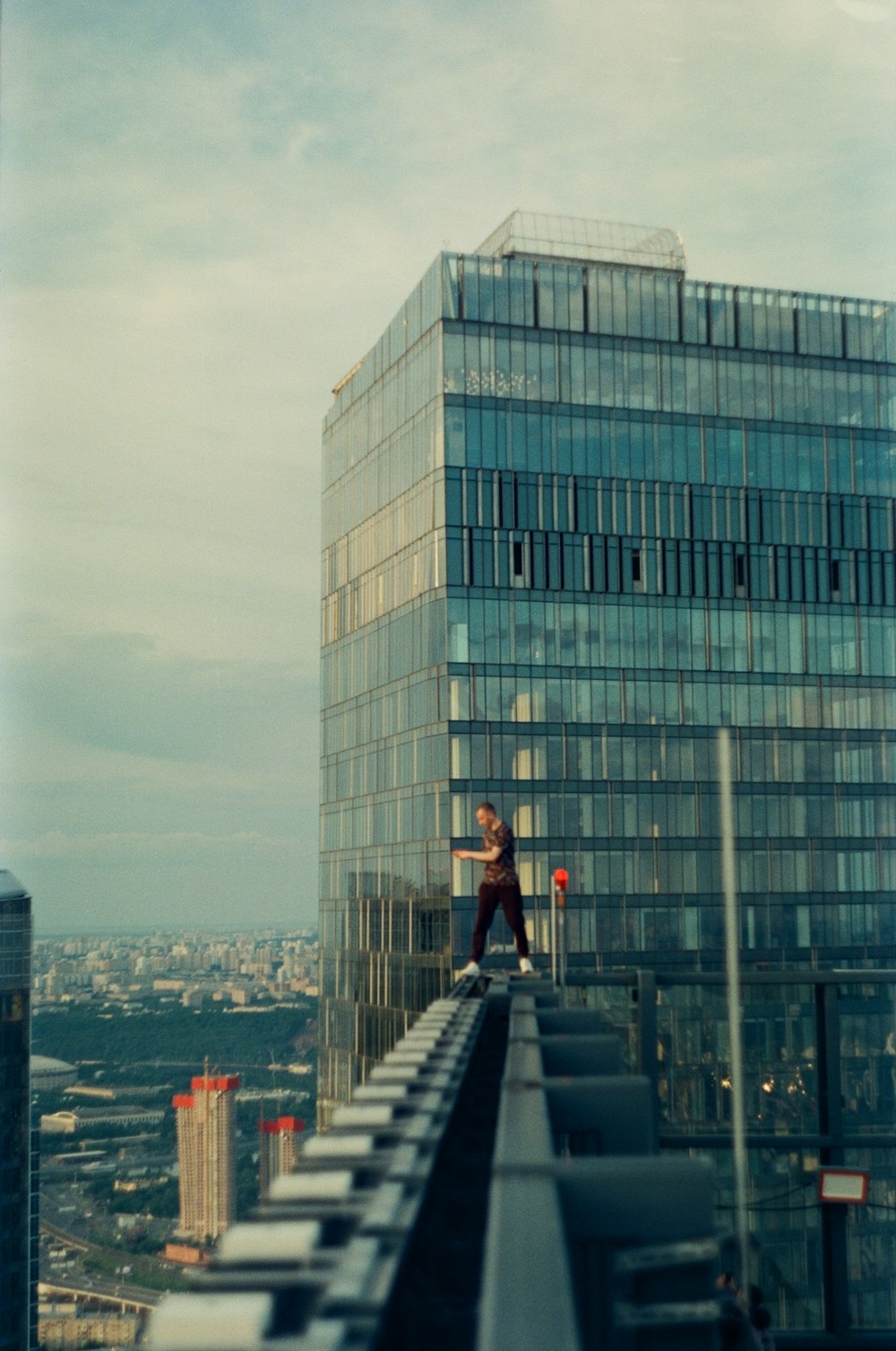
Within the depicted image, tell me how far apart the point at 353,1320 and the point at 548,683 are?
7683 centimetres

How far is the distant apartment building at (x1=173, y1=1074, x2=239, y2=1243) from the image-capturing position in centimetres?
11719

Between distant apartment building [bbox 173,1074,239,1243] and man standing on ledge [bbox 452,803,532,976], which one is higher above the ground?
man standing on ledge [bbox 452,803,532,976]

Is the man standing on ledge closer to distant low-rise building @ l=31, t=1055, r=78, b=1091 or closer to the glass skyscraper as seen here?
the glass skyscraper

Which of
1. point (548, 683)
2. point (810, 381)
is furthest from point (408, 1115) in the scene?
point (810, 381)

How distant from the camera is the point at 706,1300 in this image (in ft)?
19.6

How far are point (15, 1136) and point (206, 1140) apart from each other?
136 ft

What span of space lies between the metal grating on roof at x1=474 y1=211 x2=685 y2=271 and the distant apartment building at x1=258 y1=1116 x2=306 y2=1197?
58733mm

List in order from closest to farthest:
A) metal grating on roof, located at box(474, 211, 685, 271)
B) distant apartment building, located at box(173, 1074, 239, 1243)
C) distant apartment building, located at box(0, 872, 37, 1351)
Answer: distant apartment building, located at box(0, 872, 37, 1351) → metal grating on roof, located at box(474, 211, 685, 271) → distant apartment building, located at box(173, 1074, 239, 1243)

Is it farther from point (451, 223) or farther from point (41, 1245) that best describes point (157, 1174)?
point (451, 223)

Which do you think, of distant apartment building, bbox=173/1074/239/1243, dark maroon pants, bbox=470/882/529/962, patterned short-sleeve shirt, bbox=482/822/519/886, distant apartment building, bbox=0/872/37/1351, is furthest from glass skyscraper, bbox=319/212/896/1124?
patterned short-sleeve shirt, bbox=482/822/519/886

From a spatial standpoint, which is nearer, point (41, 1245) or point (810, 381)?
point (810, 381)

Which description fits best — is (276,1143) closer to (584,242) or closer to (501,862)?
(584,242)

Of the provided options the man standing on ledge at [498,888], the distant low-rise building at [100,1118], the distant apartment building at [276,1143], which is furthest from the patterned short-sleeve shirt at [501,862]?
the distant low-rise building at [100,1118]

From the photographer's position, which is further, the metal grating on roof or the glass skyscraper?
the metal grating on roof
